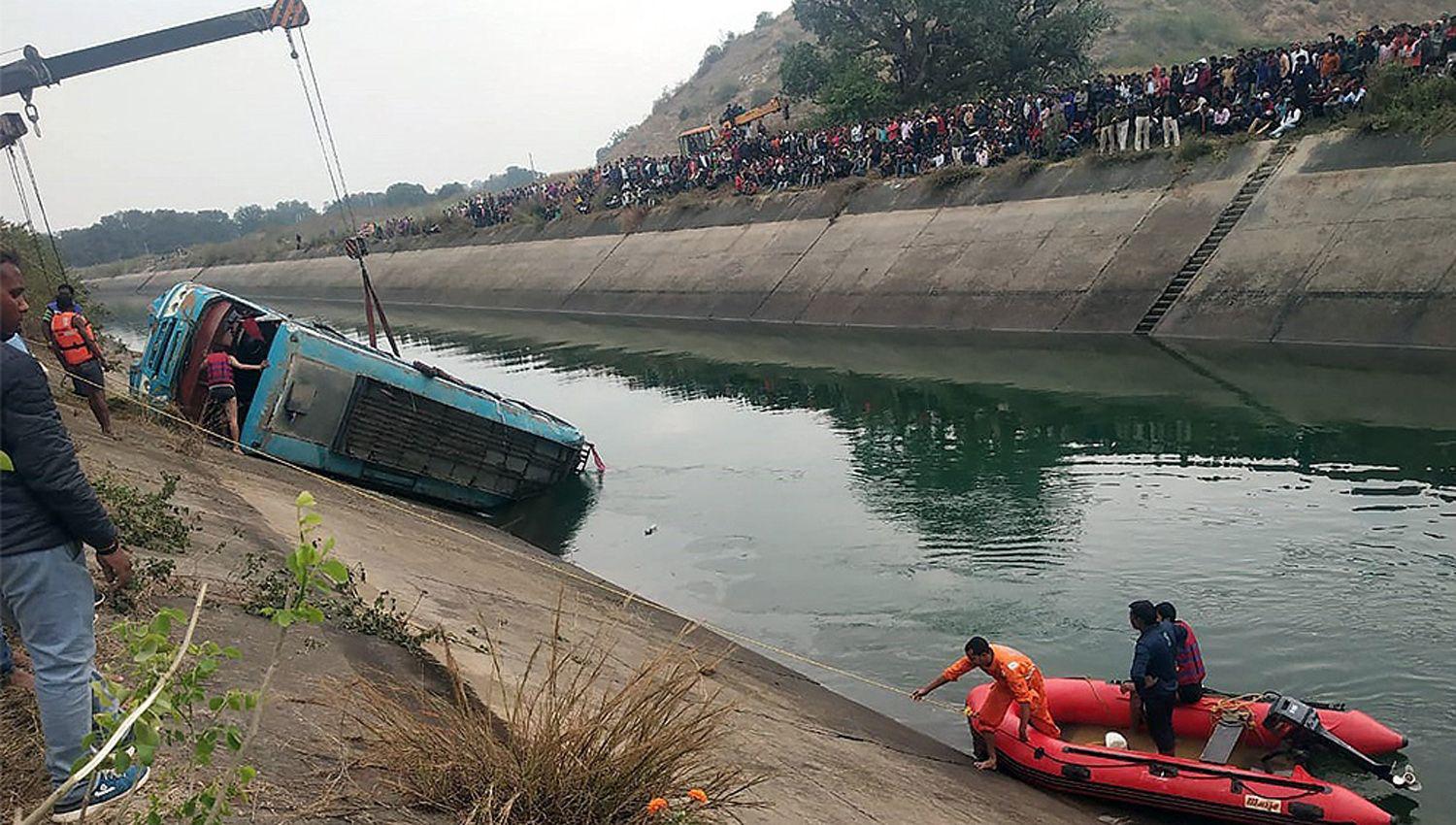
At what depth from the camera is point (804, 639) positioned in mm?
11211

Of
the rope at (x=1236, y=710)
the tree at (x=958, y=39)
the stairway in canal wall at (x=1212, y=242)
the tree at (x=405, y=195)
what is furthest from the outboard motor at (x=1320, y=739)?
the tree at (x=405, y=195)

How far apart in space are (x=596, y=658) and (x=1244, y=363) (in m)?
17.1

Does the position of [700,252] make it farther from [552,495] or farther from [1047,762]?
[1047,762]

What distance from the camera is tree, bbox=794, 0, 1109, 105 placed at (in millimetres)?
42406

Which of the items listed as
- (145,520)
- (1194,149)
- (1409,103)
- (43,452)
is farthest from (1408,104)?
(43,452)

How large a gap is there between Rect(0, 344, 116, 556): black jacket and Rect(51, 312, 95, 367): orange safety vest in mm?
9281

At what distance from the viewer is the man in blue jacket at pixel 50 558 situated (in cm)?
Result: 381

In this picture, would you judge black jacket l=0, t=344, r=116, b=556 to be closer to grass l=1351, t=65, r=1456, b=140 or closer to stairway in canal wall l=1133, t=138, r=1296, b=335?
stairway in canal wall l=1133, t=138, r=1296, b=335

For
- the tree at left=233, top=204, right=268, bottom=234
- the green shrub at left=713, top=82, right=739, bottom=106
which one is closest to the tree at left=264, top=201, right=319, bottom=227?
the tree at left=233, top=204, right=268, bottom=234

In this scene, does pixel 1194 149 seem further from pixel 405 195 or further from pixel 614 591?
pixel 405 195

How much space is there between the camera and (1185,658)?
7.98 m

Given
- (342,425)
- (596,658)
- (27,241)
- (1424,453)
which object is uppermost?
(27,241)

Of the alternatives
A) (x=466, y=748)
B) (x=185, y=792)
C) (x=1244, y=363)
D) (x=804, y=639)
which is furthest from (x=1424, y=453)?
(x=185, y=792)

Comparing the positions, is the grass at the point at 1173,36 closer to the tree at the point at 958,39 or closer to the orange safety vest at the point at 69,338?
the tree at the point at 958,39
